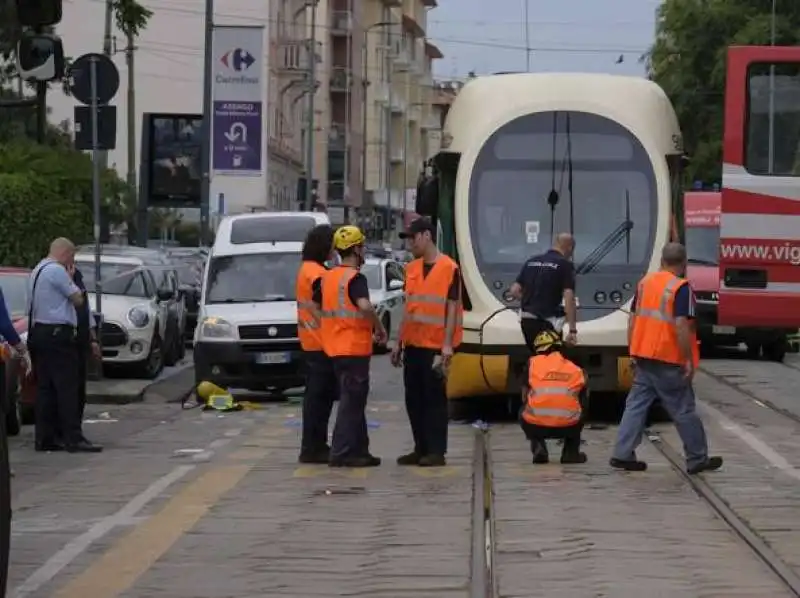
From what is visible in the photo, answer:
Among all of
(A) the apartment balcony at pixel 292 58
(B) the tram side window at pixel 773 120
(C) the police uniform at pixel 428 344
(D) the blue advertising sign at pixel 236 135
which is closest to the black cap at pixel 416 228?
(C) the police uniform at pixel 428 344

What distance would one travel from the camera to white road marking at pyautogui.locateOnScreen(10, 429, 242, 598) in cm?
963

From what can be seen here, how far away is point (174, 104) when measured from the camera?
2867 inches

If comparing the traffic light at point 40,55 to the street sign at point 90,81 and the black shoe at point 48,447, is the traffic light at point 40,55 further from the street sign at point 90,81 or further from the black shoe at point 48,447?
the street sign at point 90,81

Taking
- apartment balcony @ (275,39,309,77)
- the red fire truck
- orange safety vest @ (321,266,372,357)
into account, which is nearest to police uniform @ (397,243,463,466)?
orange safety vest @ (321,266,372,357)

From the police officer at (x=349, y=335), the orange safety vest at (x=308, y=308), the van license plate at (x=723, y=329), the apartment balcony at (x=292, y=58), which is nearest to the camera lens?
the police officer at (x=349, y=335)

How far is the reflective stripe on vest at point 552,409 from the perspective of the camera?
15.1 m

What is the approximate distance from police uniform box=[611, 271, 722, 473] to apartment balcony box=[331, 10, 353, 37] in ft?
266

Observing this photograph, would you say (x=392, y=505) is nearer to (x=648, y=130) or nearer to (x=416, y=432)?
(x=416, y=432)

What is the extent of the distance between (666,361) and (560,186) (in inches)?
206

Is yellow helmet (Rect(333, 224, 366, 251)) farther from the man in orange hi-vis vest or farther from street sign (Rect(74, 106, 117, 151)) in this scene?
street sign (Rect(74, 106, 117, 151))

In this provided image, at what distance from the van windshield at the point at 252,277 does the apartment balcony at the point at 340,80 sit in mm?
71652

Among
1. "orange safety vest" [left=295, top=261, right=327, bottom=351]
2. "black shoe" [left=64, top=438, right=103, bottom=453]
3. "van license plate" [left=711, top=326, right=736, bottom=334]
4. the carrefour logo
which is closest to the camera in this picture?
"orange safety vest" [left=295, top=261, right=327, bottom=351]

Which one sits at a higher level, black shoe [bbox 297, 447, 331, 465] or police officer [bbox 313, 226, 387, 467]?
police officer [bbox 313, 226, 387, 467]

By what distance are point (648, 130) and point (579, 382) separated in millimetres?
4990
